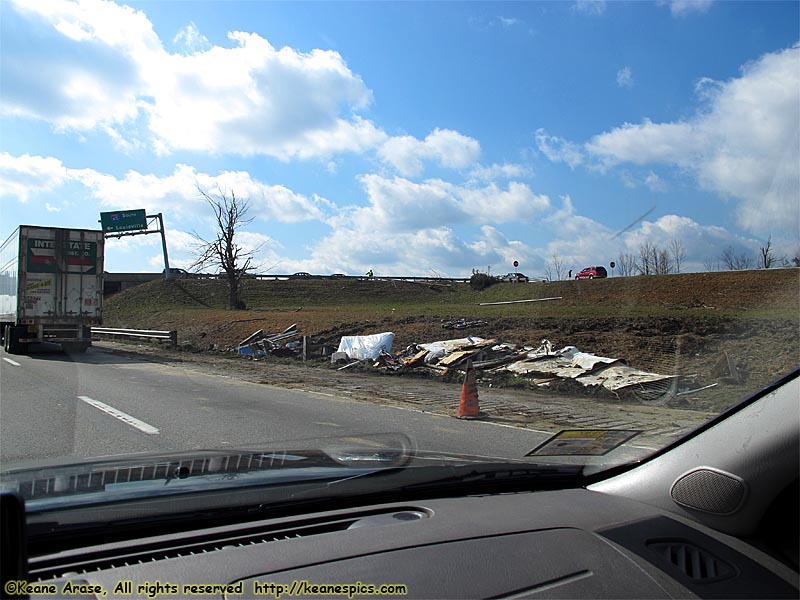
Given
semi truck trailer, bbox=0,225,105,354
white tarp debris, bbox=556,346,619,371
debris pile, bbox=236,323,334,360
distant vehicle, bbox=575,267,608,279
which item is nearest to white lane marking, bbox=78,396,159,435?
white tarp debris, bbox=556,346,619,371

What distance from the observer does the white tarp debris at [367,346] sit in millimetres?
21234

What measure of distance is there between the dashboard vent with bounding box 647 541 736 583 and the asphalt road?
2.43 m

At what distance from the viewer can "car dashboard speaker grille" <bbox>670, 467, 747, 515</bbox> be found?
2609 millimetres

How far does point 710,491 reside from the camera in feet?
8.90

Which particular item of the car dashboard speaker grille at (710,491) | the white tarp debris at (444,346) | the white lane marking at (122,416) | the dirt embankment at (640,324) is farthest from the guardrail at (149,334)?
the car dashboard speaker grille at (710,491)

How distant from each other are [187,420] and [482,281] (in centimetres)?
4201

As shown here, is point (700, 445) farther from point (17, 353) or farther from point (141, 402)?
point (17, 353)

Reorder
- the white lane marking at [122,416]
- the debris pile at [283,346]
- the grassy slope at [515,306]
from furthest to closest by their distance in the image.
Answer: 1. the debris pile at [283,346]
2. the grassy slope at [515,306]
3. the white lane marking at [122,416]

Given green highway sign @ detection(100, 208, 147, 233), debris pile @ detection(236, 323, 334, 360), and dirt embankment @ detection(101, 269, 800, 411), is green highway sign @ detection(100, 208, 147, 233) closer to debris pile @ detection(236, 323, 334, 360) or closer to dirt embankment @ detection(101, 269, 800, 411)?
dirt embankment @ detection(101, 269, 800, 411)

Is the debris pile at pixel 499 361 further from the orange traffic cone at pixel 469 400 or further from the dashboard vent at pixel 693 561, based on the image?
the dashboard vent at pixel 693 561

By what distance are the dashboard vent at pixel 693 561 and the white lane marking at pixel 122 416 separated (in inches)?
297

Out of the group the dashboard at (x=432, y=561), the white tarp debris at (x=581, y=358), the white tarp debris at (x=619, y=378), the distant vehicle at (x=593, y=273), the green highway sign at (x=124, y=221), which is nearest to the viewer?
the dashboard at (x=432, y=561)

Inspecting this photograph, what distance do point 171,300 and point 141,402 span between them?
2075 inches

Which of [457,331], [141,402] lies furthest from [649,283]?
[141,402]
